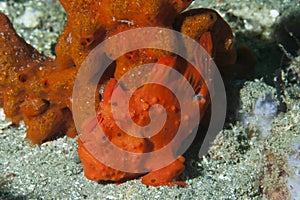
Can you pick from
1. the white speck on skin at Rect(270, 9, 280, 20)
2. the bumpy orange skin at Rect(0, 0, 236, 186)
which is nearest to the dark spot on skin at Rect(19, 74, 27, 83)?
the bumpy orange skin at Rect(0, 0, 236, 186)

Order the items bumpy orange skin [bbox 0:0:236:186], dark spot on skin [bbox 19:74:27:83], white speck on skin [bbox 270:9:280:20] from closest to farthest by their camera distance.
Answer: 1. bumpy orange skin [bbox 0:0:236:186]
2. dark spot on skin [bbox 19:74:27:83]
3. white speck on skin [bbox 270:9:280:20]

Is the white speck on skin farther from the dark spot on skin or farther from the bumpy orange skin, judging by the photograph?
the dark spot on skin

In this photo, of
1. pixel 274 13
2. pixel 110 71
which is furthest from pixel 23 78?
pixel 274 13

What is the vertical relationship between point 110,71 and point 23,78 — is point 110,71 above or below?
above

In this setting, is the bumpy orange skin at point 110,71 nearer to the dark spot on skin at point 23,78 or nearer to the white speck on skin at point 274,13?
the dark spot on skin at point 23,78

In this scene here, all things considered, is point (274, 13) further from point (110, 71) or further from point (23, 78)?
point (23, 78)

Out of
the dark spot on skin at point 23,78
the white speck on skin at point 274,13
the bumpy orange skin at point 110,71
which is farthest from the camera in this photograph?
the white speck on skin at point 274,13

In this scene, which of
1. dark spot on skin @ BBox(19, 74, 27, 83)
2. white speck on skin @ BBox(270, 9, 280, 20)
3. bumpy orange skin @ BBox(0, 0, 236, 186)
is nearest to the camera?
bumpy orange skin @ BBox(0, 0, 236, 186)

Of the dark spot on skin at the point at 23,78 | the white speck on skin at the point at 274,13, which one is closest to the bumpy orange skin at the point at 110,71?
the dark spot on skin at the point at 23,78

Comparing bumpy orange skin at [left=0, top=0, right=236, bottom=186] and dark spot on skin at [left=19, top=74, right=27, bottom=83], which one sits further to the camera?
dark spot on skin at [left=19, top=74, right=27, bottom=83]
